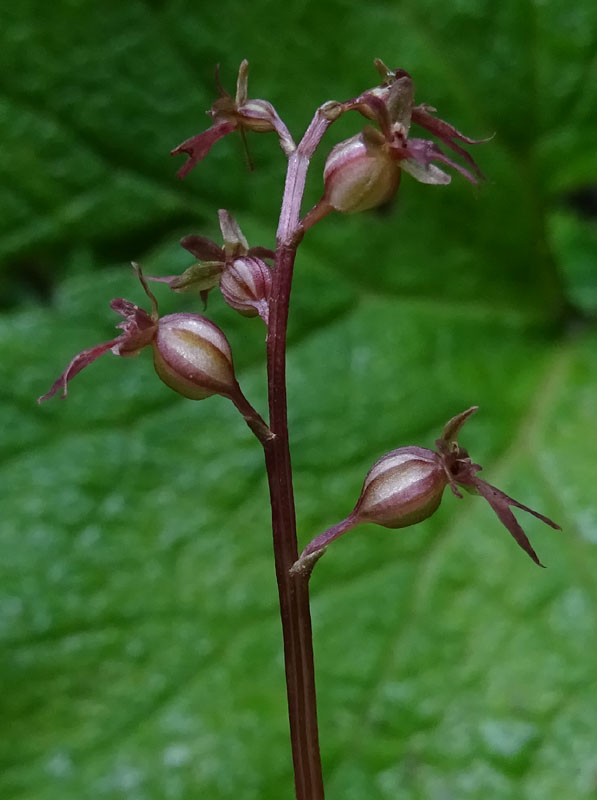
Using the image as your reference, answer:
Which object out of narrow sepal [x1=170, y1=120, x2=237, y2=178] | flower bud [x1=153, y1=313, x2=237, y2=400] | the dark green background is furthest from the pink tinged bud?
the dark green background

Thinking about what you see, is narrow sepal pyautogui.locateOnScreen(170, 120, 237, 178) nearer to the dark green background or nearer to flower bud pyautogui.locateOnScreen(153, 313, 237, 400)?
flower bud pyautogui.locateOnScreen(153, 313, 237, 400)

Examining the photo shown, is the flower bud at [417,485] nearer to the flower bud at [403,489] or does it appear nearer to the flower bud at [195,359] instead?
the flower bud at [403,489]

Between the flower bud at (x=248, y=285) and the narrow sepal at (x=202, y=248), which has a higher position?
the narrow sepal at (x=202, y=248)

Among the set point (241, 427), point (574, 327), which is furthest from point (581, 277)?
point (241, 427)

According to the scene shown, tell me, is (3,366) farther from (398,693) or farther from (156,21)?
(398,693)

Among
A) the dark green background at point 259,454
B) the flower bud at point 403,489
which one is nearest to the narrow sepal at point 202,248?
the flower bud at point 403,489

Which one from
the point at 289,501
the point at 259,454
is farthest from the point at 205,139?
the point at 259,454
